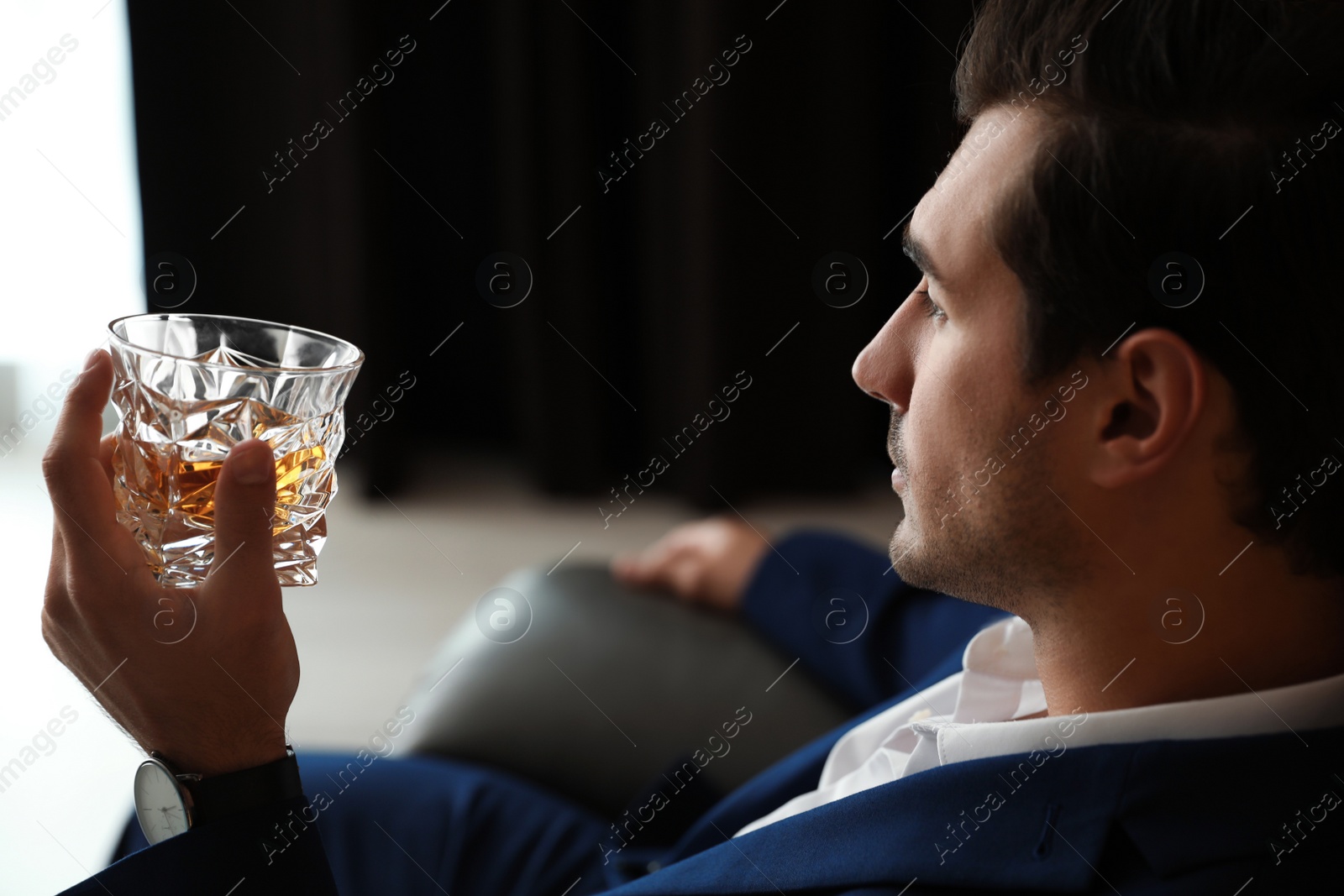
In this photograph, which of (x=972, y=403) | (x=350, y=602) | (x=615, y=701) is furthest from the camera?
(x=350, y=602)

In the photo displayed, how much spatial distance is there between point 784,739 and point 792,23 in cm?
238

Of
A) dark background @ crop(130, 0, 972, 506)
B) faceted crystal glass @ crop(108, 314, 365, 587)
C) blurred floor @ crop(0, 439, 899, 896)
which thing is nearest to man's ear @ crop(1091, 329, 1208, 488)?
faceted crystal glass @ crop(108, 314, 365, 587)

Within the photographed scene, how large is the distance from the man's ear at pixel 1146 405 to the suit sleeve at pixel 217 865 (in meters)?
0.66

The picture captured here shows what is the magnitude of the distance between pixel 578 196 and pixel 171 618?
253 cm

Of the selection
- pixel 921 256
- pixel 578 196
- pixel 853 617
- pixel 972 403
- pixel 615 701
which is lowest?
pixel 853 617

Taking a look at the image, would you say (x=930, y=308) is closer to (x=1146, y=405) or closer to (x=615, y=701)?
(x=1146, y=405)

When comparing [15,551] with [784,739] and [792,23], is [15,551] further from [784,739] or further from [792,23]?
[792,23]

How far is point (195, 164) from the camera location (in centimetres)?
316

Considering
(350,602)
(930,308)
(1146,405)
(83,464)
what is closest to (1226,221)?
(1146,405)

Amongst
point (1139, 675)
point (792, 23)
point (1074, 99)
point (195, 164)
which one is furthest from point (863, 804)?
point (195, 164)

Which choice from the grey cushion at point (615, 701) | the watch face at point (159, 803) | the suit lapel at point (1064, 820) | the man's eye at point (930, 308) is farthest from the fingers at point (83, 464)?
the grey cushion at point (615, 701)

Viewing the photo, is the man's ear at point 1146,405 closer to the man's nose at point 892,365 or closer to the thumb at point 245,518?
the man's nose at point 892,365

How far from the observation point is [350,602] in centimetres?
294

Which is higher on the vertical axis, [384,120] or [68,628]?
[384,120]
